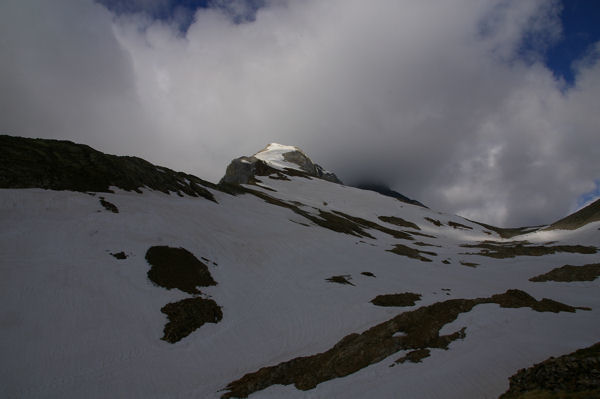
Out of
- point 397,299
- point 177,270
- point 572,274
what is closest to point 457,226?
point 572,274

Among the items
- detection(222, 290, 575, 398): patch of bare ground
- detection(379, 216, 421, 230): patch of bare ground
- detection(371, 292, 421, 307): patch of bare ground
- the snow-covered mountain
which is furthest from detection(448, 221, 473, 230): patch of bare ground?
detection(222, 290, 575, 398): patch of bare ground

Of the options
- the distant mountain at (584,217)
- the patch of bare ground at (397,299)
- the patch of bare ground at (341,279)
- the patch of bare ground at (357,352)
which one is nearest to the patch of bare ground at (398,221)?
the distant mountain at (584,217)

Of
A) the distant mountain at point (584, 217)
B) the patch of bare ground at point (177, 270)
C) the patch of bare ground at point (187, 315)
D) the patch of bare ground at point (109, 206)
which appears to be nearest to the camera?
the patch of bare ground at point (187, 315)

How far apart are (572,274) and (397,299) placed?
2466 centimetres

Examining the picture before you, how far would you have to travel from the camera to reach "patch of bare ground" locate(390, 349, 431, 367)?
12891 mm

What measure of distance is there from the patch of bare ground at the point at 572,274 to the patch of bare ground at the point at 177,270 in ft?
123

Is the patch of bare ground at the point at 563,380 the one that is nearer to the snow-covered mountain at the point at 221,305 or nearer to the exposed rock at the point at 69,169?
the snow-covered mountain at the point at 221,305

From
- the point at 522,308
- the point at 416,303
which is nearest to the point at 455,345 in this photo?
the point at 522,308

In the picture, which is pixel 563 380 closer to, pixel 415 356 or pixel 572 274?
pixel 415 356

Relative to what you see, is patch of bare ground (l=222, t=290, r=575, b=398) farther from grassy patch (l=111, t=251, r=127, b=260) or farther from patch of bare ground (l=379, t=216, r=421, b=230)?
patch of bare ground (l=379, t=216, r=421, b=230)

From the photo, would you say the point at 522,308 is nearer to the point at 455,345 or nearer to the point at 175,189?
the point at 455,345

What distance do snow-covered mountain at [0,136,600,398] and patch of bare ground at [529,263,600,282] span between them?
0.68 feet

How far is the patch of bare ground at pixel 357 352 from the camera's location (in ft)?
43.9

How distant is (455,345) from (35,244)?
25856 mm
